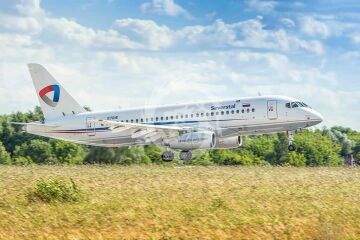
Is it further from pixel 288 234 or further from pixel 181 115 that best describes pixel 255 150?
pixel 288 234

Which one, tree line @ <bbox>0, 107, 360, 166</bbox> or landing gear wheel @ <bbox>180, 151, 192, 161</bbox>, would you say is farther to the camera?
tree line @ <bbox>0, 107, 360, 166</bbox>

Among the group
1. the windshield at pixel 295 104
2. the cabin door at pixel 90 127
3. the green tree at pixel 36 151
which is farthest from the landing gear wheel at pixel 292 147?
the green tree at pixel 36 151

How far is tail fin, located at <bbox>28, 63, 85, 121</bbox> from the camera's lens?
53375 mm

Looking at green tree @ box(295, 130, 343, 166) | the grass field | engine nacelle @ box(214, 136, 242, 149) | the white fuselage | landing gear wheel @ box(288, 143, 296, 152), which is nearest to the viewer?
the grass field

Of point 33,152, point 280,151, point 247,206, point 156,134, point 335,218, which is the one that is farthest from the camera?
point 280,151

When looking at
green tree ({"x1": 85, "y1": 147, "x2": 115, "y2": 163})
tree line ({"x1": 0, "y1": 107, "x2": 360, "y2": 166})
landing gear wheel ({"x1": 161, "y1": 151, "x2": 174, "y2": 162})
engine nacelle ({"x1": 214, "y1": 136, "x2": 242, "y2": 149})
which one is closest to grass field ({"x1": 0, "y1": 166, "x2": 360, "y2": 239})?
landing gear wheel ({"x1": 161, "y1": 151, "x2": 174, "y2": 162})

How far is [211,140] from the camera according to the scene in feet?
144

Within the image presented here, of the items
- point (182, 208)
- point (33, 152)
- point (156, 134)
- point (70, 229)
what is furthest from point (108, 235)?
point (33, 152)

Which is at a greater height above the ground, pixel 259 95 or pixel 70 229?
pixel 259 95

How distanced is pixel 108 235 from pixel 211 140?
1213 inches

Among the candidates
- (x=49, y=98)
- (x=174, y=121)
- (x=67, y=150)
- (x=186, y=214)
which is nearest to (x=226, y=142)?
(x=174, y=121)

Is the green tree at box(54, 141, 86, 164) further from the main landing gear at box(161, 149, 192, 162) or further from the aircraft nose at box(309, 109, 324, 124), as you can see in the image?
the aircraft nose at box(309, 109, 324, 124)

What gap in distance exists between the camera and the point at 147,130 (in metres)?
47.3

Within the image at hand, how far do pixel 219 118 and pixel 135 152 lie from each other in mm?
19564
